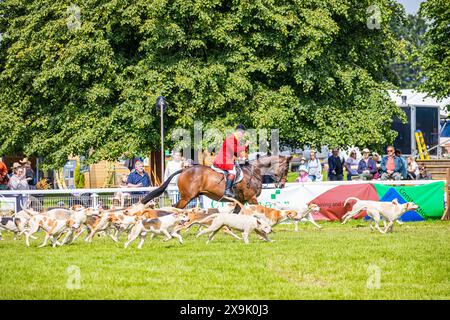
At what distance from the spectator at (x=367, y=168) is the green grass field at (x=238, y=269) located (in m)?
8.95

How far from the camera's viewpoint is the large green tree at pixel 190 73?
27172mm

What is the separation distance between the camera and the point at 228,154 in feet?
59.7

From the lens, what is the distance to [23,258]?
13.3 m

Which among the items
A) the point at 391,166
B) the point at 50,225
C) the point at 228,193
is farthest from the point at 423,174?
the point at 50,225

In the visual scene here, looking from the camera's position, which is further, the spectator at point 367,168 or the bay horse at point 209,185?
the spectator at point 367,168

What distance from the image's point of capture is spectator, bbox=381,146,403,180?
23969 millimetres

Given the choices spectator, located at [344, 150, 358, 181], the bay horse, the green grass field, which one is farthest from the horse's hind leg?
spectator, located at [344, 150, 358, 181]

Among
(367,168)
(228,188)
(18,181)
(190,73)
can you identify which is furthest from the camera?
(190,73)

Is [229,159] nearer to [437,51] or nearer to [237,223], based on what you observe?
[237,223]

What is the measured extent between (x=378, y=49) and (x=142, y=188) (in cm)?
1330

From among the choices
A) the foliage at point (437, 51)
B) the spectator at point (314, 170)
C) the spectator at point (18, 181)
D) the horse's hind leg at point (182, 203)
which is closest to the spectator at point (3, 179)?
the spectator at point (18, 181)

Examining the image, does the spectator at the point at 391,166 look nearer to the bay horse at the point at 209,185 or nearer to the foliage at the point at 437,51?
the bay horse at the point at 209,185

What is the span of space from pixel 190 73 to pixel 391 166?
7485 millimetres
